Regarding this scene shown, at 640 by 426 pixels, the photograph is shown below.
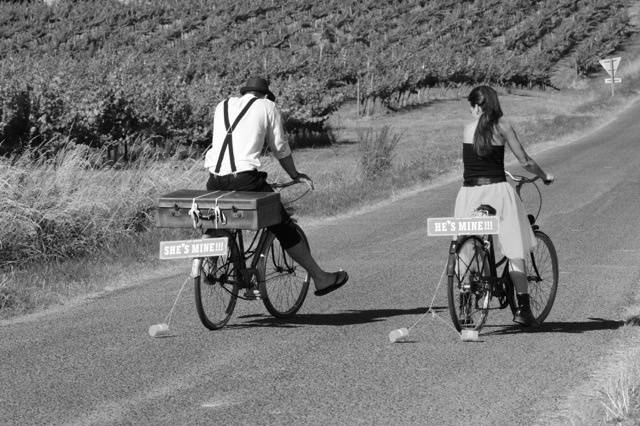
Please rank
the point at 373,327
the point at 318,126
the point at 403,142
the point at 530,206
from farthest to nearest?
1. the point at 318,126
2. the point at 403,142
3. the point at 530,206
4. the point at 373,327

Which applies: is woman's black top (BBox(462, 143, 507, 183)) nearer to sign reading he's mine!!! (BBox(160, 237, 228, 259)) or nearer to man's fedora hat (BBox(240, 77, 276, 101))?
man's fedora hat (BBox(240, 77, 276, 101))

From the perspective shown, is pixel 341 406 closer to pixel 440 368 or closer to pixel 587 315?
pixel 440 368

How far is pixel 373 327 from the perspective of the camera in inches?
315

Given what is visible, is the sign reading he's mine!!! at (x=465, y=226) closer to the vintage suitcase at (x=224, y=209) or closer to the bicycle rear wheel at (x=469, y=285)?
the bicycle rear wheel at (x=469, y=285)

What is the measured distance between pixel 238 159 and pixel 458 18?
86660 mm

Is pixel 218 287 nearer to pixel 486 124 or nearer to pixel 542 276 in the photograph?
pixel 486 124

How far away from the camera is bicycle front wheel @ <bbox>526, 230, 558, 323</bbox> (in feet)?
26.0

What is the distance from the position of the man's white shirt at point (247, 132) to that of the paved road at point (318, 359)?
119cm

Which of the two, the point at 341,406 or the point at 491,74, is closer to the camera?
the point at 341,406

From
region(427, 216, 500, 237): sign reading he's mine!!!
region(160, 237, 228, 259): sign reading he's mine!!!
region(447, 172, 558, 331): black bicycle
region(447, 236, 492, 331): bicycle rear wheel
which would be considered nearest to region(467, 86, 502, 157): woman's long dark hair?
region(447, 172, 558, 331): black bicycle

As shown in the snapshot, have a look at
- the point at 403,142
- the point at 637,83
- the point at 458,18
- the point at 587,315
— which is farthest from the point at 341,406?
the point at 458,18

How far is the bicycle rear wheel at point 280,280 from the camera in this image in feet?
26.3

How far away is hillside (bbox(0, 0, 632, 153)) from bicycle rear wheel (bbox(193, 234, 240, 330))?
1972 centimetres

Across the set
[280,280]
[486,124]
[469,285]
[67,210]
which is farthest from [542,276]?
[67,210]
